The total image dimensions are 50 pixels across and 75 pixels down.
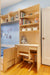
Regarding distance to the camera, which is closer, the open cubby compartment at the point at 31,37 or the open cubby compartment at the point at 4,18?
the open cubby compartment at the point at 31,37

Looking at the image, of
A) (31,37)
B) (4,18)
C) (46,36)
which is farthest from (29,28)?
(4,18)

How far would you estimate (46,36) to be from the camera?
2.37 metres

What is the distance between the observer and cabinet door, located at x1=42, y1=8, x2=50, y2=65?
2.33 metres

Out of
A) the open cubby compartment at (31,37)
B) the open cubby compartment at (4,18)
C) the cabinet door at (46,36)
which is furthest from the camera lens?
the open cubby compartment at (4,18)

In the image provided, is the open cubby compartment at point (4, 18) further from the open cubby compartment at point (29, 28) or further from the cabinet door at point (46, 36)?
the cabinet door at point (46, 36)

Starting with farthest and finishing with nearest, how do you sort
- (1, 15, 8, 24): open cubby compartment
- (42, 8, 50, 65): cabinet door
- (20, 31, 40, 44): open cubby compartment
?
(1, 15, 8, 24): open cubby compartment → (20, 31, 40, 44): open cubby compartment → (42, 8, 50, 65): cabinet door

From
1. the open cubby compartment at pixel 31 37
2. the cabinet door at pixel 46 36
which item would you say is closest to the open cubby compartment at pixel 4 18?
the open cubby compartment at pixel 31 37

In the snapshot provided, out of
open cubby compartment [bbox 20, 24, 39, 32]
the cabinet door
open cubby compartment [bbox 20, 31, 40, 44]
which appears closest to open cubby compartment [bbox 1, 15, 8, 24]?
open cubby compartment [bbox 20, 24, 39, 32]

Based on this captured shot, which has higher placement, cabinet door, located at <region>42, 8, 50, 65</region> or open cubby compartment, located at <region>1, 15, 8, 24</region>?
open cubby compartment, located at <region>1, 15, 8, 24</region>

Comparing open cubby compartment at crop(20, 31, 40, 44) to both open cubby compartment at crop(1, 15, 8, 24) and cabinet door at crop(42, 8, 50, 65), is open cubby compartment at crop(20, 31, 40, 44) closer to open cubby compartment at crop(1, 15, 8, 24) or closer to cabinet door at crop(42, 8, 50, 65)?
cabinet door at crop(42, 8, 50, 65)

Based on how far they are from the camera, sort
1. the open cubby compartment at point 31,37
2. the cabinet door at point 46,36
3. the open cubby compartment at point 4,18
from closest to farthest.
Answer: the cabinet door at point 46,36 < the open cubby compartment at point 31,37 < the open cubby compartment at point 4,18

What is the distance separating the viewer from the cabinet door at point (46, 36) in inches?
91.7

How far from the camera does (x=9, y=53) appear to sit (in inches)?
83.1

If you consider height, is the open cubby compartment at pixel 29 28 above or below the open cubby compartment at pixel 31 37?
above
